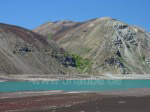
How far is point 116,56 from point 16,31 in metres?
65.3

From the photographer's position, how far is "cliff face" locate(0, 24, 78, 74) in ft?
432

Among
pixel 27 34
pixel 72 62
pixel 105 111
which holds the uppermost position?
pixel 27 34

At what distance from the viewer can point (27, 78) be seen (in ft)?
402

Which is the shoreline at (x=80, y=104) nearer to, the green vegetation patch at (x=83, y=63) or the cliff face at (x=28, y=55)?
the cliff face at (x=28, y=55)

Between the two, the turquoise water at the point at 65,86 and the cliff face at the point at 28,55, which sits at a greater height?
the cliff face at the point at 28,55

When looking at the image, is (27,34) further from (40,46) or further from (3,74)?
(3,74)

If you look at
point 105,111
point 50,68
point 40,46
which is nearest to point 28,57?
point 50,68

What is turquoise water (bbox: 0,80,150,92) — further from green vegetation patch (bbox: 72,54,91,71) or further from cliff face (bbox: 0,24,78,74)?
green vegetation patch (bbox: 72,54,91,71)

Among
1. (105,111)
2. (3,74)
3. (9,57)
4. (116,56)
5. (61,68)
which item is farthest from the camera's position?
(116,56)

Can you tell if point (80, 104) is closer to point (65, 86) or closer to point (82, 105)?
point (82, 105)

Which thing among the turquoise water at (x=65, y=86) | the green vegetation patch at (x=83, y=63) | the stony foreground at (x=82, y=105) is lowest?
the stony foreground at (x=82, y=105)

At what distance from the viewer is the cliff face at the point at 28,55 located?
131625mm

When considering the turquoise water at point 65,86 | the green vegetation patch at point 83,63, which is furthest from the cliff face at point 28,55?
the turquoise water at point 65,86

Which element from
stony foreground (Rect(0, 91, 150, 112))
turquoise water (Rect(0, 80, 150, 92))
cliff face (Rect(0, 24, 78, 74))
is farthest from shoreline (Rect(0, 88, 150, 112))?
cliff face (Rect(0, 24, 78, 74))
